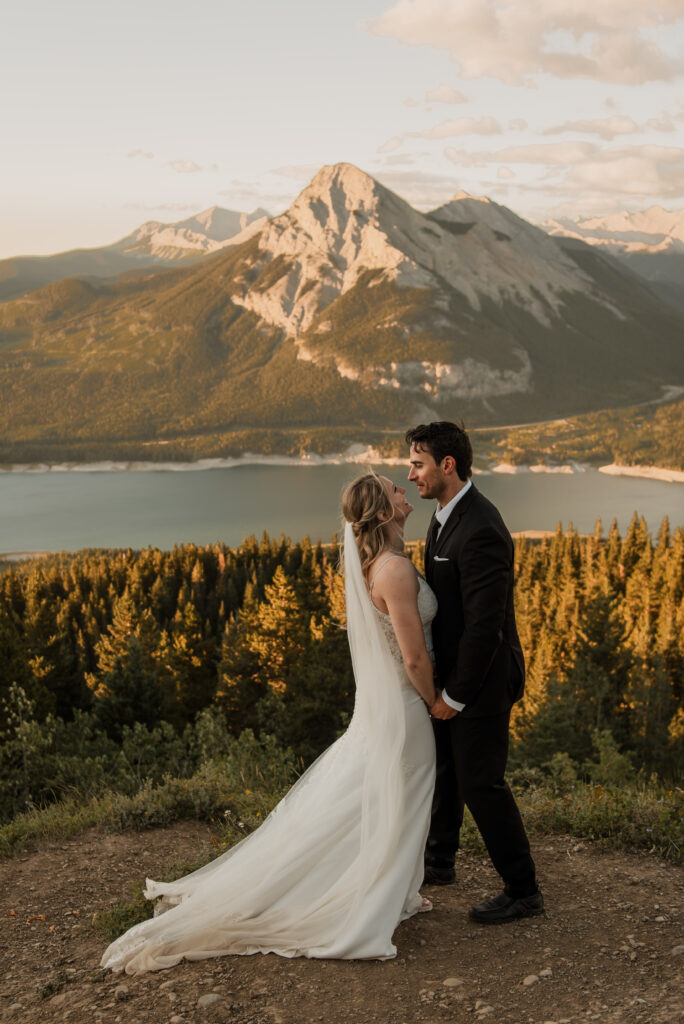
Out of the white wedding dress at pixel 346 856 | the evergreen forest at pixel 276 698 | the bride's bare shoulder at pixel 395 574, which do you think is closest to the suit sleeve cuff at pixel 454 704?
the white wedding dress at pixel 346 856

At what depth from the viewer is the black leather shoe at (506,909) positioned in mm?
5520

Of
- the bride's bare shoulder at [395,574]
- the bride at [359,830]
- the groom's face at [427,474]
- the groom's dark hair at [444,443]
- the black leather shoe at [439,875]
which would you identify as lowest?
the black leather shoe at [439,875]

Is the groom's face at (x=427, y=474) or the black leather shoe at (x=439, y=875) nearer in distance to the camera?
the groom's face at (x=427, y=474)

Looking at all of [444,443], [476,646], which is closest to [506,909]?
[476,646]

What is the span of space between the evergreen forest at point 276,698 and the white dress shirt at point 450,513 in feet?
7.89

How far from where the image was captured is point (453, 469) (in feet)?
17.6

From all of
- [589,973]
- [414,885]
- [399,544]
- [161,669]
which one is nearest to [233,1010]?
[414,885]

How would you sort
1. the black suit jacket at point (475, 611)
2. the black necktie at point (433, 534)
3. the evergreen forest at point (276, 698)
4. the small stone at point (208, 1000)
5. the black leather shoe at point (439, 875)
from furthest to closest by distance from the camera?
1. the evergreen forest at point (276, 698)
2. the black leather shoe at point (439, 875)
3. the black necktie at point (433, 534)
4. the black suit jacket at point (475, 611)
5. the small stone at point (208, 1000)

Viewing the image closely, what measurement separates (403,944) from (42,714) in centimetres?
2543

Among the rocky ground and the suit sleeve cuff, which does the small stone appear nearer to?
the rocky ground

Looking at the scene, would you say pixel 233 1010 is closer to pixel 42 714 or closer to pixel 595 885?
pixel 595 885

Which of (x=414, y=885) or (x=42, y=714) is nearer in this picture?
(x=414, y=885)

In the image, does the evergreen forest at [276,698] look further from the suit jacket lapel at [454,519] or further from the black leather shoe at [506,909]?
the suit jacket lapel at [454,519]

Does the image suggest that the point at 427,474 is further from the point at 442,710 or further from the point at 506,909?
the point at 506,909
